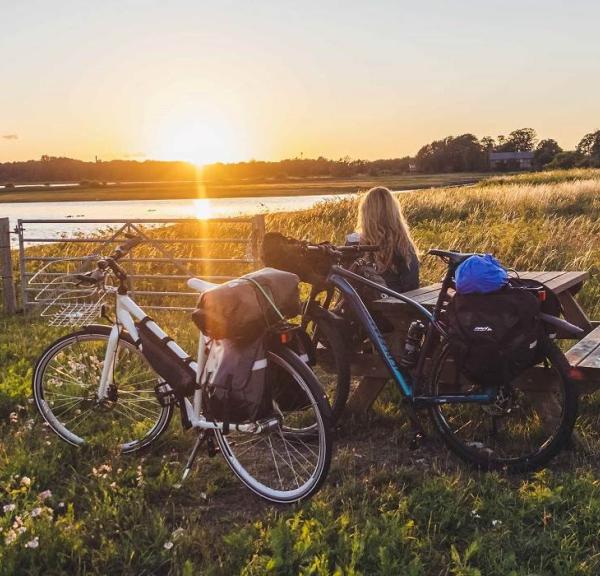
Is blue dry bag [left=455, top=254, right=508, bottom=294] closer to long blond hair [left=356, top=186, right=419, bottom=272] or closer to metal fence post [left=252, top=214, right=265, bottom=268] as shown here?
long blond hair [left=356, top=186, right=419, bottom=272]

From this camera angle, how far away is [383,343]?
457 cm

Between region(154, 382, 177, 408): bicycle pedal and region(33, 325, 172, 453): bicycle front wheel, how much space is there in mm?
131

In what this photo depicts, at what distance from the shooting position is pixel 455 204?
2098 cm

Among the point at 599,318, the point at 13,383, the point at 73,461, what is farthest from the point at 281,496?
the point at 599,318

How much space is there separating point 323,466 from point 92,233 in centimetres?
1185

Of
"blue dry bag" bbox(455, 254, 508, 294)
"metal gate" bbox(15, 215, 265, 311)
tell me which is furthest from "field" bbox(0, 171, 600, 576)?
"metal gate" bbox(15, 215, 265, 311)

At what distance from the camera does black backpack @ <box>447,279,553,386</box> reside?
391cm

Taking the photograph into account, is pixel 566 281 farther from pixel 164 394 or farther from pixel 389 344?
pixel 164 394

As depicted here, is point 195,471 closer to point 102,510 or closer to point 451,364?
point 102,510

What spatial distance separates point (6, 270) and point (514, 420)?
8.18 meters

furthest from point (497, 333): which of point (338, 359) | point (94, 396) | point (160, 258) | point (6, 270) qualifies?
point (6, 270)

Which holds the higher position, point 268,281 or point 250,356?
point 268,281

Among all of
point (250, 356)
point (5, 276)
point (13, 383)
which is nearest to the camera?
point (250, 356)

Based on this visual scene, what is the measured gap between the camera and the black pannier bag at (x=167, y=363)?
14.0 feet
